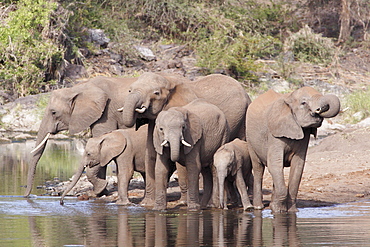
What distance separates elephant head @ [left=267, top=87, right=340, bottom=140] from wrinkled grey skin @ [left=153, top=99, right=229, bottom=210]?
3.25 feet

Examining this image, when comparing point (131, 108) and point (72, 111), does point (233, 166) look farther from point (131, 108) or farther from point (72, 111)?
point (72, 111)

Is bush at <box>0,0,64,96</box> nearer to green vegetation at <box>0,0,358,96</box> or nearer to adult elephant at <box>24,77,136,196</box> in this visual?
green vegetation at <box>0,0,358,96</box>

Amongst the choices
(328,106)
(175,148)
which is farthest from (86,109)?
(328,106)

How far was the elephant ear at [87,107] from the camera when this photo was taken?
41.9 ft

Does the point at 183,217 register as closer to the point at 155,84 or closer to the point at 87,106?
the point at 155,84

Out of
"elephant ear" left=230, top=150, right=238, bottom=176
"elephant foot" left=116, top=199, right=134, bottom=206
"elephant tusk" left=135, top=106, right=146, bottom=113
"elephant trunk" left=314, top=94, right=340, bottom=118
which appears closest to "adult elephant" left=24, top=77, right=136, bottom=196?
"elephant foot" left=116, top=199, right=134, bottom=206

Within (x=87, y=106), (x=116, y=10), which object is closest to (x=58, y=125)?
(x=87, y=106)

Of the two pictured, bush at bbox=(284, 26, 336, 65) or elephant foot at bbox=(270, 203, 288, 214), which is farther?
bush at bbox=(284, 26, 336, 65)

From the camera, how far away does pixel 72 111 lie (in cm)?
1306

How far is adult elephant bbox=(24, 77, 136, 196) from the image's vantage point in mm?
12820

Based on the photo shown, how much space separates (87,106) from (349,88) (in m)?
18.2

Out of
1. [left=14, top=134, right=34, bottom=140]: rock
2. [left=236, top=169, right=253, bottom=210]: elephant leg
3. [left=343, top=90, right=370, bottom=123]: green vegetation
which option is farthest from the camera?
[left=343, top=90, right=370, bottom=123]: green vegetation

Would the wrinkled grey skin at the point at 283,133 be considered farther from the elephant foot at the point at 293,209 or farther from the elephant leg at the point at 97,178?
the elephant leg at the point at 97,178

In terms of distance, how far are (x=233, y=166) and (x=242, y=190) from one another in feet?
1.17
